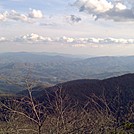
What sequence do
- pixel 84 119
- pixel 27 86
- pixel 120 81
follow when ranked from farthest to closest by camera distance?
pixel 120 81, pixel 84 119, pixel 27 86

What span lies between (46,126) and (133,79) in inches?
2914

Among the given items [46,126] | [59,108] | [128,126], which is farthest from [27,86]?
[46,126]

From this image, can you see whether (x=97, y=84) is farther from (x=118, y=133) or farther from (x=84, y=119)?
(x=118, y=133)

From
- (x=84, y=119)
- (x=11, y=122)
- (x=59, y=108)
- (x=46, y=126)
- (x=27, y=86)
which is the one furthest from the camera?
(x=11, y=122)

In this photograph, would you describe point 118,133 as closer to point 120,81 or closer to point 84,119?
point 84,119

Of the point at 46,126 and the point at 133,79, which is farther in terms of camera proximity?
the point at 133,79

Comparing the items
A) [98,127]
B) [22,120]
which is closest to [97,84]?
[22,120]

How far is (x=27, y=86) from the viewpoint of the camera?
308 inches

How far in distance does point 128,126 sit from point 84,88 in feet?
263

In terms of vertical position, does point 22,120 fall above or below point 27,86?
below

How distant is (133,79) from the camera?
293 ft

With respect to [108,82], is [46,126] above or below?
above

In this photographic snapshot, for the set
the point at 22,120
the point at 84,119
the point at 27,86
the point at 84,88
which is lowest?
the point at 84,88

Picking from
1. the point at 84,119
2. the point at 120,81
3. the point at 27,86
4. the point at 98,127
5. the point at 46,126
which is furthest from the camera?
the point at 120,81
